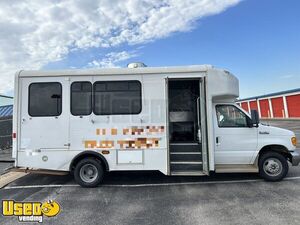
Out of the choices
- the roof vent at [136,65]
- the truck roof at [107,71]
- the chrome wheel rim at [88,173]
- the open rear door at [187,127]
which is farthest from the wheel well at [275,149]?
the chrome wheel rim at [88,173]

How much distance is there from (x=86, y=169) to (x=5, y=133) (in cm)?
781

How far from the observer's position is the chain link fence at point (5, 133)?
11.4 m

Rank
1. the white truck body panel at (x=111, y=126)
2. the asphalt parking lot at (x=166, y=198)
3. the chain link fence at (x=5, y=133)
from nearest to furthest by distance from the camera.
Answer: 1. the asphalt parking lot at (x=166, y=198)
2. the white truck body panel at (x=111, y=126)
3. the chain link fence at (x=5, y=133)

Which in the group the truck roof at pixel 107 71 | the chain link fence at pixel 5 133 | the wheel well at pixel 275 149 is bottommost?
the wheel well at pixel 275 149

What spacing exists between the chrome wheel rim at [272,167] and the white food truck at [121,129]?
2 cm

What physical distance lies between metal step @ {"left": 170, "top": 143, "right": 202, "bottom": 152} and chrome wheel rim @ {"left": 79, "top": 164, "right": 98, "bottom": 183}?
2.03 meters

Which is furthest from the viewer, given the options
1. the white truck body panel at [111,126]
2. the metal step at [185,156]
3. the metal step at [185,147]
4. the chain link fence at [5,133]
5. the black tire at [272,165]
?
the chain link fence at [5,133]

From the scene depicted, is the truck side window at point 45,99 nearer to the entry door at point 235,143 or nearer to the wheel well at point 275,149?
the entry door at point 235,143

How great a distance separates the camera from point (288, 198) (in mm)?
4969

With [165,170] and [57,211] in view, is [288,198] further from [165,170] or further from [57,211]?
[57,211]

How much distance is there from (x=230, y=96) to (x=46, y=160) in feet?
16.2

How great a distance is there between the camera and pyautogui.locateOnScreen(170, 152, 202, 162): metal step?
6.13 m

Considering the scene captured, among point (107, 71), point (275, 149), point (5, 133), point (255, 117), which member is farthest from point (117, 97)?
point (5, 133)

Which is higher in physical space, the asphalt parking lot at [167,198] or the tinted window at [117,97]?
the tinted window at [117,97]
